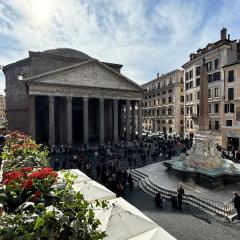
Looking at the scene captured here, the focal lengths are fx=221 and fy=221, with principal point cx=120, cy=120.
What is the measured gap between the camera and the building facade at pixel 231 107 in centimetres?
2989

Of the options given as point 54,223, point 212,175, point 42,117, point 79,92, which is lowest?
point 212,175

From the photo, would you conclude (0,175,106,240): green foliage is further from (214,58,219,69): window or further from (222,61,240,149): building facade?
(214,58,219,69): window

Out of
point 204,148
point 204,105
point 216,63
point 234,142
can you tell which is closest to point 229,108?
point 234,142

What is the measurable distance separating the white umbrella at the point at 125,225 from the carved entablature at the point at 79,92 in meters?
30.6

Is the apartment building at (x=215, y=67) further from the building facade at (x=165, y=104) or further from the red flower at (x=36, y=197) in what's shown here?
the red flower at (x=36, y=197)

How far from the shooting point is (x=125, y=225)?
5.42 metres

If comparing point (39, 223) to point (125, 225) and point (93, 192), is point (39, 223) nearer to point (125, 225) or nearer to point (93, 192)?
point (125, 225)

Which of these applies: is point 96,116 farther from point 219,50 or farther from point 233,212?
point 233,212

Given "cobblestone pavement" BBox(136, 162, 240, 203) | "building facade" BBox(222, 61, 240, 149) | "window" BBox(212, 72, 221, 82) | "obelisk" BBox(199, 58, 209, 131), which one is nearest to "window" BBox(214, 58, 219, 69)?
"window" BBox(212, 72, 221, 82)

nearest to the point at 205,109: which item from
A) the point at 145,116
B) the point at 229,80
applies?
the point at 229,80

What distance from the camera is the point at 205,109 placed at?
1697cm

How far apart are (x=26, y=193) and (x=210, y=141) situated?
46.9 ft

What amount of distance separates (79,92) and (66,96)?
7.50ft

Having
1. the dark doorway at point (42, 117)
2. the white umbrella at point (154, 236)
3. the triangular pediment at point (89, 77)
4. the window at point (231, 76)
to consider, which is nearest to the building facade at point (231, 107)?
the window at point (231, 76)
